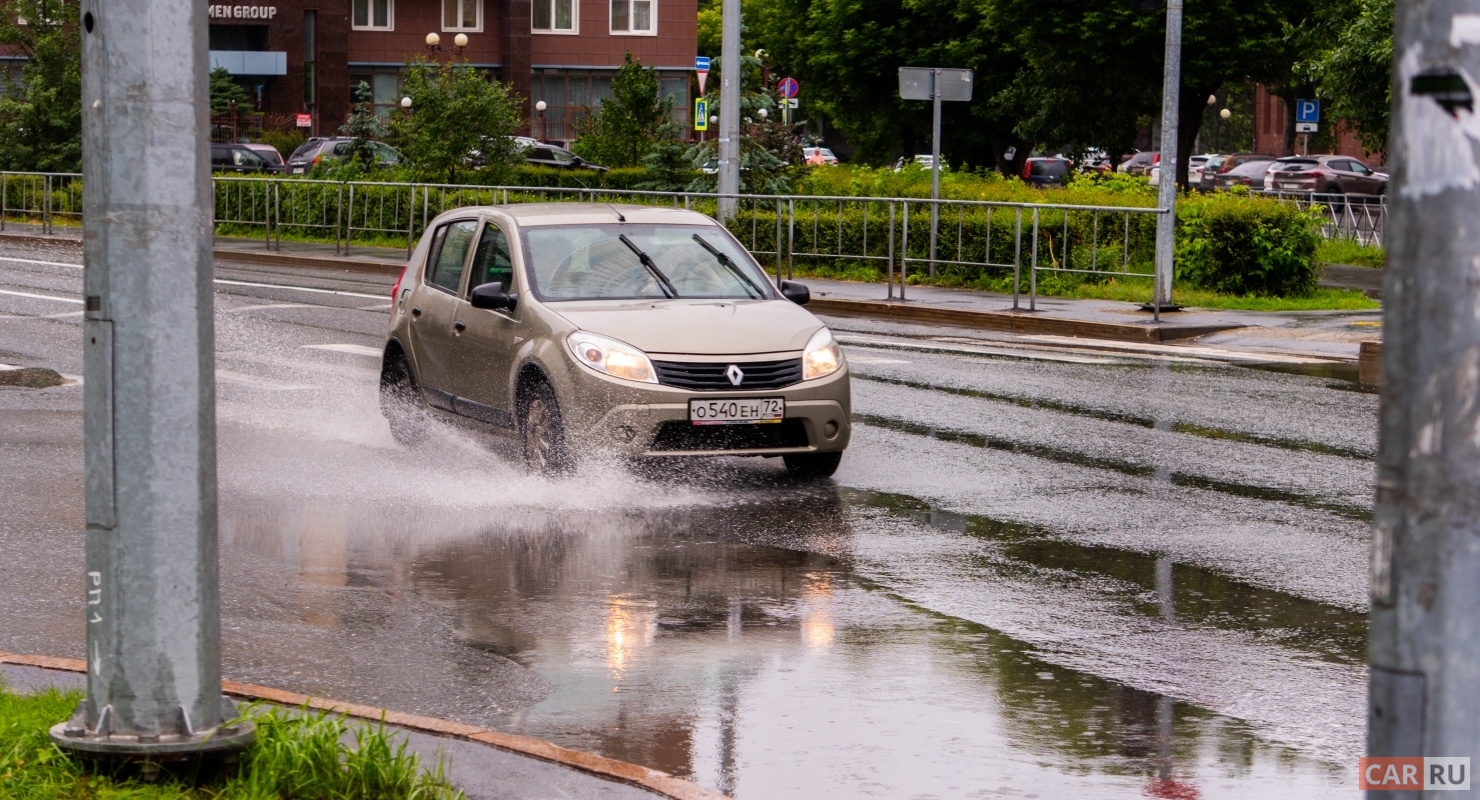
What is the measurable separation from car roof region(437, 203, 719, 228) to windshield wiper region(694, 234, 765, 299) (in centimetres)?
18

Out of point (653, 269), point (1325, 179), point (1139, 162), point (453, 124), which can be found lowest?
point (653, 269)

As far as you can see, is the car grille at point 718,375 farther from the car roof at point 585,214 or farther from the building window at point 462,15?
the building window at point 462,15

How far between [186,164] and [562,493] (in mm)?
5843

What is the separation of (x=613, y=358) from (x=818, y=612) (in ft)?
10.3

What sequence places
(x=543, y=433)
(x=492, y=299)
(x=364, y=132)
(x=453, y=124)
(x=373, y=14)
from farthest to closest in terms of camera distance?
(x=373, y=14)
(x=364, y=132)
(x=453, y=124)
(x=492, y=299)
(x=543, y=433)

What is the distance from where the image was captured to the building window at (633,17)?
290ft

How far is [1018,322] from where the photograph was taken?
2220 centimetres

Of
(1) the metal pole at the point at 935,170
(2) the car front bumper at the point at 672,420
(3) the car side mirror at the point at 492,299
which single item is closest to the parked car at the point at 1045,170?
(1) the metal pole at the point at 935,170

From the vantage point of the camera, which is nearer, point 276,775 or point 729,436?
point 276,775

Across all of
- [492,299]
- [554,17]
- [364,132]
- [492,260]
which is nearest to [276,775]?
[492,299]

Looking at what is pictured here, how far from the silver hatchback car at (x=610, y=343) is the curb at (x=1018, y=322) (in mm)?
9702

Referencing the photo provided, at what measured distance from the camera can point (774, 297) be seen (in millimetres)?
11914

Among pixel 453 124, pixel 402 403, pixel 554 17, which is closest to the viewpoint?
pixel 402 403

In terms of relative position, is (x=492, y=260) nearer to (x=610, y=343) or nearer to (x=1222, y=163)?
(x=610, y=343)
